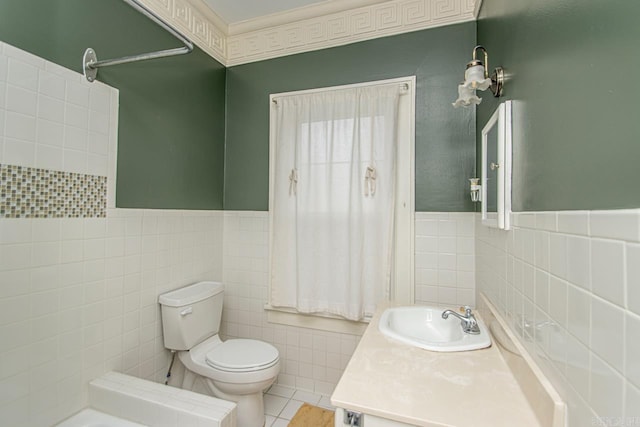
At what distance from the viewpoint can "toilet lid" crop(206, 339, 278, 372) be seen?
161 centimetres

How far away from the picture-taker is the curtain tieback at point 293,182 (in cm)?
209

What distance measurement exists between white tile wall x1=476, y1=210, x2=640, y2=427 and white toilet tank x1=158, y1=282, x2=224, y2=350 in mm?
1679

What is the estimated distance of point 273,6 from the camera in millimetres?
2068

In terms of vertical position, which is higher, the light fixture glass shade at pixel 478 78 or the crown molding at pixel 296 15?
the crown molding at pixel 296 15

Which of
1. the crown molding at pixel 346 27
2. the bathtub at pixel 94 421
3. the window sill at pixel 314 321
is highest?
the crown molding at pixel 346 27

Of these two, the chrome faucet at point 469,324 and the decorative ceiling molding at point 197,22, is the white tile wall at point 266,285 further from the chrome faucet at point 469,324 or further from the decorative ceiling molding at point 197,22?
the decorative ceiling molding at point 197,22

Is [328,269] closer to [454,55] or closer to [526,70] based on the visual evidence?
[526,70]

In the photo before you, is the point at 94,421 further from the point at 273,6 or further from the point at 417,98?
the point at 273,6

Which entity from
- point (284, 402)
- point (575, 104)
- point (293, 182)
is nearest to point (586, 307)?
point (575, 104)

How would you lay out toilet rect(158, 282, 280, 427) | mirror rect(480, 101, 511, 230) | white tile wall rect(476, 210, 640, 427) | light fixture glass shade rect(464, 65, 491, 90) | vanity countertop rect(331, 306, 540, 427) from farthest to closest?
toilet rect(158, 282, 280, 427)
light fixture glass shade rect(464, 65, 491, 90)
mirror rect(480, 101, 511, 230)
vanity countertop rect(331, 306, 540, 427)
white tile wall rect(476, 210, 640, 427)

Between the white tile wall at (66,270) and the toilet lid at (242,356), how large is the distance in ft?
1.26

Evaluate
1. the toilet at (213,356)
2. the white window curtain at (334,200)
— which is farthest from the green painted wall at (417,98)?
the toilet at (213,356)

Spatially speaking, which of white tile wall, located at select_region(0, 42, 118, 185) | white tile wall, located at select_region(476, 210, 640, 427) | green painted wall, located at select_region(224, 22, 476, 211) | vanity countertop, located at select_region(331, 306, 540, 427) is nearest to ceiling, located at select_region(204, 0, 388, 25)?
green painted wall, located at select_region(224, 22, 476, 211)

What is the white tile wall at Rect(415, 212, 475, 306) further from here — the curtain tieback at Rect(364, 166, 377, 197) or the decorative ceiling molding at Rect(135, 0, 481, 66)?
the decorative ceiling molding at Rect(135, 0, 481, 66)
